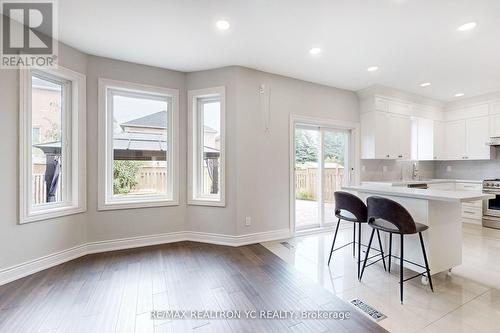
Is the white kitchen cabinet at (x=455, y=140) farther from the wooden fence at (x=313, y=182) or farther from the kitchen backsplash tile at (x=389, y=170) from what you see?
the wooden fence at (x=313, y=182)

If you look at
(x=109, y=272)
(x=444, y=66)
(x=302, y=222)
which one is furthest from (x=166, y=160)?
(x=444, y=66)

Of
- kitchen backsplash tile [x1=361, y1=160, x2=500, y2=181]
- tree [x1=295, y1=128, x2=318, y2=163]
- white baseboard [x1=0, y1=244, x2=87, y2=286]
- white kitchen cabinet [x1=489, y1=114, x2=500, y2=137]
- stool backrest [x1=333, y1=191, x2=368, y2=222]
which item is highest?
white kitchen cabinet [x1=489, y1=114, x2=500, y2=137]

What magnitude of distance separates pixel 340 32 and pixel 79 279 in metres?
3.89

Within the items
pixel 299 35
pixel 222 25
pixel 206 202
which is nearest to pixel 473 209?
pixel 299 35

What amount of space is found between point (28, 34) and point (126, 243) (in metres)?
2.76

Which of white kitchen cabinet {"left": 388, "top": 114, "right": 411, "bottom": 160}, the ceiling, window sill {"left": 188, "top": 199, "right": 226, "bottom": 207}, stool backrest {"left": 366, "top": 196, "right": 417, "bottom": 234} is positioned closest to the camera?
stool backrest {"left": 366, "top": 196, "right": 417, "bottom": 234}

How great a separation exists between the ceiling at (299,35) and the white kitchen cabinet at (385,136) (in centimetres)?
88

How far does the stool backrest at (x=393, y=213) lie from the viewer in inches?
79.0

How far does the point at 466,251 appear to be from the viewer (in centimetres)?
322

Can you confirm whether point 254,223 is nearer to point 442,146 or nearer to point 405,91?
point 405,91

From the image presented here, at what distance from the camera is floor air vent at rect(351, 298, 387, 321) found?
1841 millimetres

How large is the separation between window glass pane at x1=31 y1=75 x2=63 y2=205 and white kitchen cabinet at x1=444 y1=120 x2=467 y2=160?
24.3 ft

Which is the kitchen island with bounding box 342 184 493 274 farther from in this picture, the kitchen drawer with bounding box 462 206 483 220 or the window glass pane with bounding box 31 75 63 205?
the window glass pane with bounding box 31 75 63 205

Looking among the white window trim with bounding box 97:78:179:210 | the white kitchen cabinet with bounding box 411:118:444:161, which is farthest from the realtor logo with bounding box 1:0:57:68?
Answer: the white kitchen cabinet with bounding box 411:118:444:161
